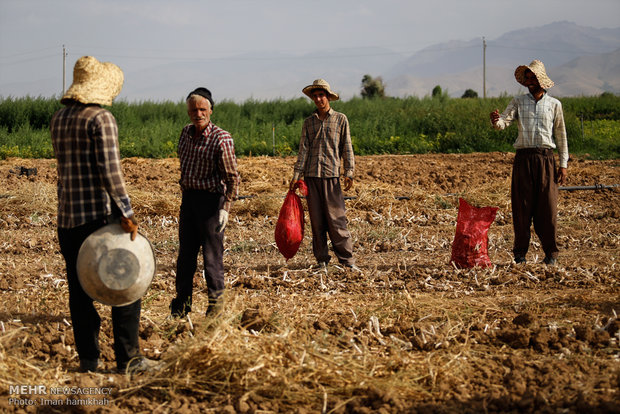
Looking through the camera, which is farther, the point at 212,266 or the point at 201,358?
the point at 212,266

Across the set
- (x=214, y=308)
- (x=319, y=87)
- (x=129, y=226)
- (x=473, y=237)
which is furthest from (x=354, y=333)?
(x=319, y=87)

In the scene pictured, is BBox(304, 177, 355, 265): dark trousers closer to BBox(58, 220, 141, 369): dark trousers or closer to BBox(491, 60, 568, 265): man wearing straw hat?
BBox(491, 60, 568, 265): man wearing straw hat

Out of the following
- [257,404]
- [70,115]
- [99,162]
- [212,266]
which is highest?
[70,115]

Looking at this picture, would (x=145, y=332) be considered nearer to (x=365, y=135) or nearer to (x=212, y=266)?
(x=212, y=266)

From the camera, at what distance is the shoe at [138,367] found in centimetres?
364

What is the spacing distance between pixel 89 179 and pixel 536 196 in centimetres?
423

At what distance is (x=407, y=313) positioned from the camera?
4.61 meters

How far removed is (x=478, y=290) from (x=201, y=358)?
9.45ft

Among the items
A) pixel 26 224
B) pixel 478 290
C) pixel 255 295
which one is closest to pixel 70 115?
pixel 255 295

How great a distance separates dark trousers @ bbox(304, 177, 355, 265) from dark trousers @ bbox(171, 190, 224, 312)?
5.60 ft

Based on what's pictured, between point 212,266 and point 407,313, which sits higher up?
point 212,266

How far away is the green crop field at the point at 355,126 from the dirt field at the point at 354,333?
32.1 feet

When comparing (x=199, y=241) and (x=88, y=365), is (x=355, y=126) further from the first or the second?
(x=88, y=365)

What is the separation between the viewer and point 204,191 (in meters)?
4.46
